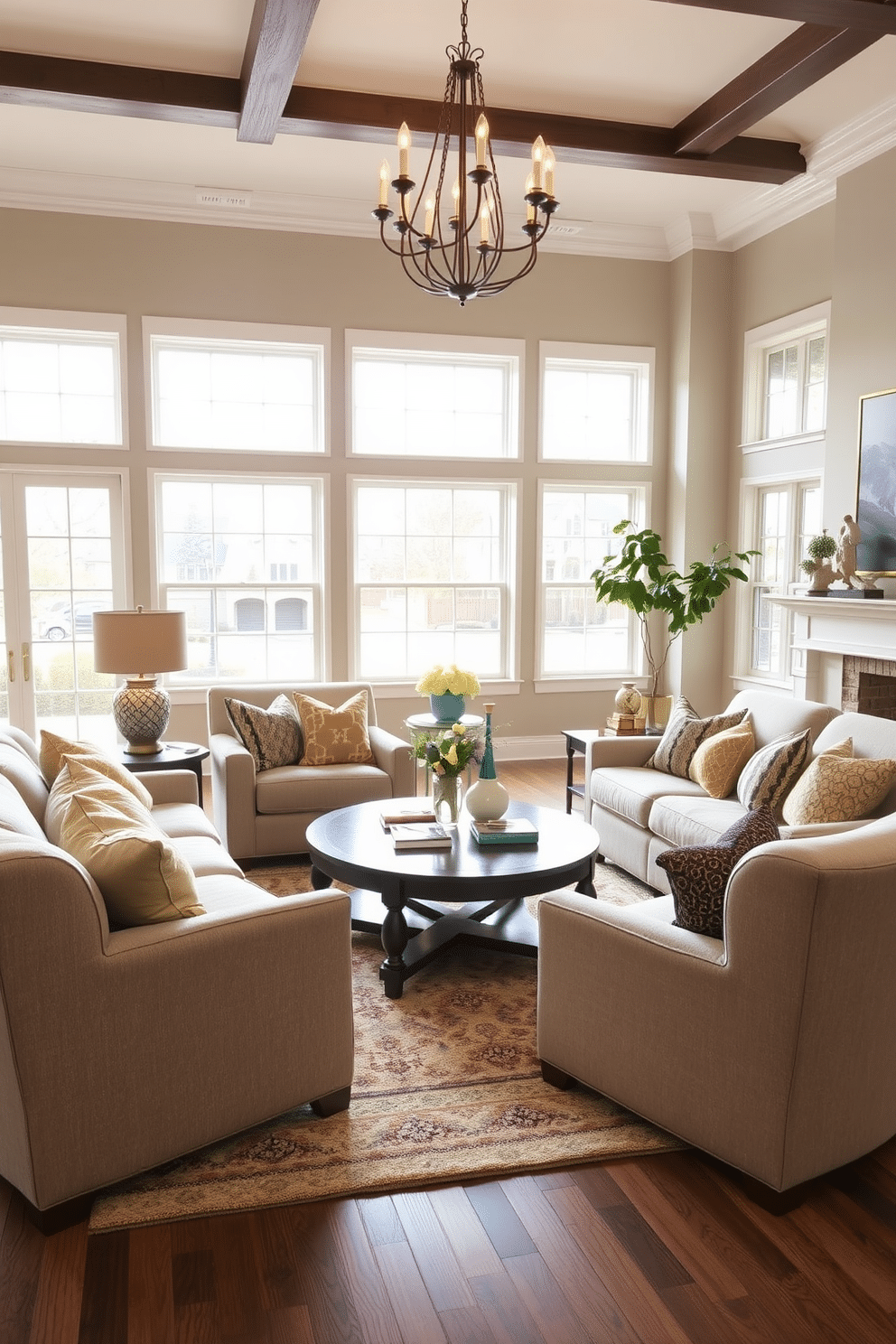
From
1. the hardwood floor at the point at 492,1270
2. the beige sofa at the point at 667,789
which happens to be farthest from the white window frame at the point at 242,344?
the hardwood floor at the point at 492,1270

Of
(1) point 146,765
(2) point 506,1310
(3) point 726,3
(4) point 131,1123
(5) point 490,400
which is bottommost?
(2) point 506,1310

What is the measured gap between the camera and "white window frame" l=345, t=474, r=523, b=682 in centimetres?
698

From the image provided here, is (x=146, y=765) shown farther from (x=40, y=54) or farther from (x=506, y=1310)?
(x=40, y=54)

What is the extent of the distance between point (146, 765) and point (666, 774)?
243 centimetres

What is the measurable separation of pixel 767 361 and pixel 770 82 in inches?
94.7

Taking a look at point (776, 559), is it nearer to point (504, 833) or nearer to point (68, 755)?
point (504, 833)

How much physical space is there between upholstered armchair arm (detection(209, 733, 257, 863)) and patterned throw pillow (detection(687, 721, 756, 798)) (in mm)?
2069

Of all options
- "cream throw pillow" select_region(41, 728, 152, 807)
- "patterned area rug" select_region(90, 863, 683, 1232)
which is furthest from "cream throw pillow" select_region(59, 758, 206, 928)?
"cream throw pillow" select_region(41, 728, 152, 807)

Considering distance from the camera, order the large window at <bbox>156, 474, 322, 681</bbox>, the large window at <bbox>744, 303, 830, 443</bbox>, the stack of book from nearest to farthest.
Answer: the stack of book
the large window at <bbox>744, 303, 830, 443</bbox>
the large window at <bbox>156, 474, 322, 681</bbox>

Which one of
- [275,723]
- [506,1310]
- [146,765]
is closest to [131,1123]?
[506,1310]

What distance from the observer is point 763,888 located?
7.00 ft

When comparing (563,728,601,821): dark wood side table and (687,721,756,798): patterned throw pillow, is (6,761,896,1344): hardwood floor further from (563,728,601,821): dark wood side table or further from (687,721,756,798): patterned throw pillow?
(563,728,601,821): dark wood side table

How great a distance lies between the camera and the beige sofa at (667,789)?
3877 mm

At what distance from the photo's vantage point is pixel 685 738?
15.6ft
